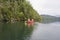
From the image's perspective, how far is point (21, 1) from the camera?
113 metres

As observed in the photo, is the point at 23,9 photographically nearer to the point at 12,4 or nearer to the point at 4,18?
the point at 12,4

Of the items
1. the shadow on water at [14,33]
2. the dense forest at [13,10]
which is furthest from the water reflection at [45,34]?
the dense forest at [13,10]

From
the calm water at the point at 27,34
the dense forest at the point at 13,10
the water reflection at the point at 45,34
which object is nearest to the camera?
the calm water at the point at 27,34

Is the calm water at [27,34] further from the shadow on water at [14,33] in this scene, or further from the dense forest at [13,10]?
the dense forest at [13,10]

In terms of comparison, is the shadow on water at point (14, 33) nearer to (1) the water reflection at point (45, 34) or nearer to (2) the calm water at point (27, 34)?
(2) the calm water at point (27, 34)

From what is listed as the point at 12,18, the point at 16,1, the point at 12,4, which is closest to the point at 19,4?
the point at 16,1

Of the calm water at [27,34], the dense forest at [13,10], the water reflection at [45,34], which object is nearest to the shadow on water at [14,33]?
the calm water at [27,34]

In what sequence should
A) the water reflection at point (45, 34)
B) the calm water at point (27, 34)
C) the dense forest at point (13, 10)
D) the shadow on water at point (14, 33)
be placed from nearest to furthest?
the shadow on water at point (14, 33) < the calm water at point (27, 34) < the water reflection at point (45, 34) < the dense forest at point (13, 10)

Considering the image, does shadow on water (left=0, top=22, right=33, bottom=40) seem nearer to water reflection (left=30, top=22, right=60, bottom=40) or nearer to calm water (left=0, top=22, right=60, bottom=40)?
calm water (left=0, top=22, right=60, bottom=40)

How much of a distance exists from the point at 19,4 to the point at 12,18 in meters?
18.7

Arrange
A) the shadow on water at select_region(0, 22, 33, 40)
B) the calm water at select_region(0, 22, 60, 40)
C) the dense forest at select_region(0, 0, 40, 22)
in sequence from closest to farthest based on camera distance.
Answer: the shadow on water at select_region(0, 22, 33, 40), the calm water at select_region(0, 22, 60, 40), the dense forest at select_region(0, 0, 40, 22)

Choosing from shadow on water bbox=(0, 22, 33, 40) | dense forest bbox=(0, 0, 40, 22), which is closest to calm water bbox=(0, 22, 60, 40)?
shadow on water bbox=(0, 22, 33, 40)

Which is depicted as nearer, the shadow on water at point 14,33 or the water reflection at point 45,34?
the shadow on water at point 14,33

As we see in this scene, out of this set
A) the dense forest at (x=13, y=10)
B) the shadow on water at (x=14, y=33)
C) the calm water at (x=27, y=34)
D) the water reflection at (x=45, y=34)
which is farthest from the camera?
the dense forest at (x=13, y=10)
